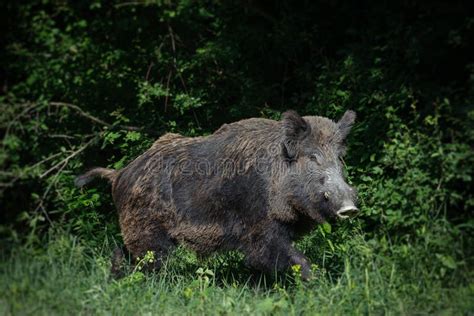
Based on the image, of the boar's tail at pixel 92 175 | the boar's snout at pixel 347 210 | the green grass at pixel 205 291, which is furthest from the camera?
the boar's tail at pixel 92 175

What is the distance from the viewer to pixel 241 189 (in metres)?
5.66

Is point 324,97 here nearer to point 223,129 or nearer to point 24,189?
point 223,129

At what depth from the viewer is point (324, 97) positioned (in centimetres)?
723

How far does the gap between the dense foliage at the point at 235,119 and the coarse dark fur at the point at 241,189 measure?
0.33 m

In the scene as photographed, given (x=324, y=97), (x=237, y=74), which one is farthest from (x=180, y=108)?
(x=324, y=97)

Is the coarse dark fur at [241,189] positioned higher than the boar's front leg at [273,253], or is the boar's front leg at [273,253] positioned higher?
the coarse dark fur at [241,189]

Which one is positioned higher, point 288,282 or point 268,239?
point 268,239

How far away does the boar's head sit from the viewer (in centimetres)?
530

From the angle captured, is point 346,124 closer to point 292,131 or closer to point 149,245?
point 292,131

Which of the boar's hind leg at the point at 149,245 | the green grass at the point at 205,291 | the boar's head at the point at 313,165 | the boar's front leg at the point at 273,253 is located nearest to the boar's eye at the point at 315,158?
the boar's head at the point at 313,165

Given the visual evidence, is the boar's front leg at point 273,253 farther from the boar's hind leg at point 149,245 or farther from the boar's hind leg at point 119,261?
the boar's hind leg at point 119,261

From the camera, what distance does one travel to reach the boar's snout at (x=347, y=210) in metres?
5.02

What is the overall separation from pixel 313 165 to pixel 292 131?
0.33 meters

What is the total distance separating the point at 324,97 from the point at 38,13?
4.21 metres
